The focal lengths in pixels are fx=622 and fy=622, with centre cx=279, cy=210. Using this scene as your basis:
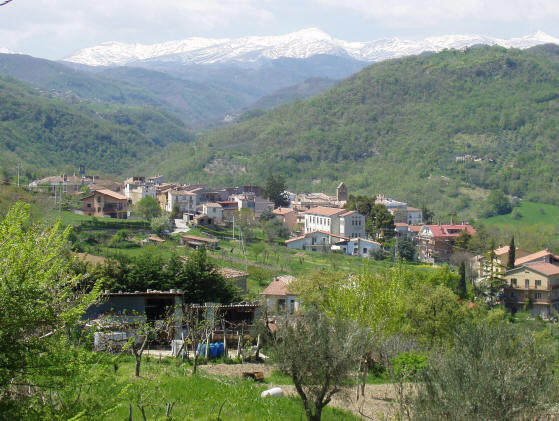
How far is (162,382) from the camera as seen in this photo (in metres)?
13.8

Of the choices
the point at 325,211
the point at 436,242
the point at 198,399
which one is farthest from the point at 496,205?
the point at 198,399

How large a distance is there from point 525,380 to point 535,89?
133m

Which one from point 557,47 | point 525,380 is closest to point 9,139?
point 525,380

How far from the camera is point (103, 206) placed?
171 ft

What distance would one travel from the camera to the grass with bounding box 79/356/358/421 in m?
11.4

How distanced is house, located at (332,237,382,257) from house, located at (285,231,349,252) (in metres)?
0.64

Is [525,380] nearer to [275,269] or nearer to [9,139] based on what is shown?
[275,269]

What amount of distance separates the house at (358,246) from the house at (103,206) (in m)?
18.8

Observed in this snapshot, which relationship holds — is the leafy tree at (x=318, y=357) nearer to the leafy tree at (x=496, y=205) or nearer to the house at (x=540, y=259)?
the house at (x=540, y=259)

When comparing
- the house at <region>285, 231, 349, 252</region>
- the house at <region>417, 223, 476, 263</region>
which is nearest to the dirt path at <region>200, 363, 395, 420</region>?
the house at <region>285, 231, 349, 252</region>

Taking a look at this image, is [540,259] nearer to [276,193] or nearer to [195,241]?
[195,241]

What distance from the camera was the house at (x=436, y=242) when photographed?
5694 centimetres

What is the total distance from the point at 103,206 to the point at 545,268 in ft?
116

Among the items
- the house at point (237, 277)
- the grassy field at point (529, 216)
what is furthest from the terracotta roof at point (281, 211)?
the house at point (237, 277)
